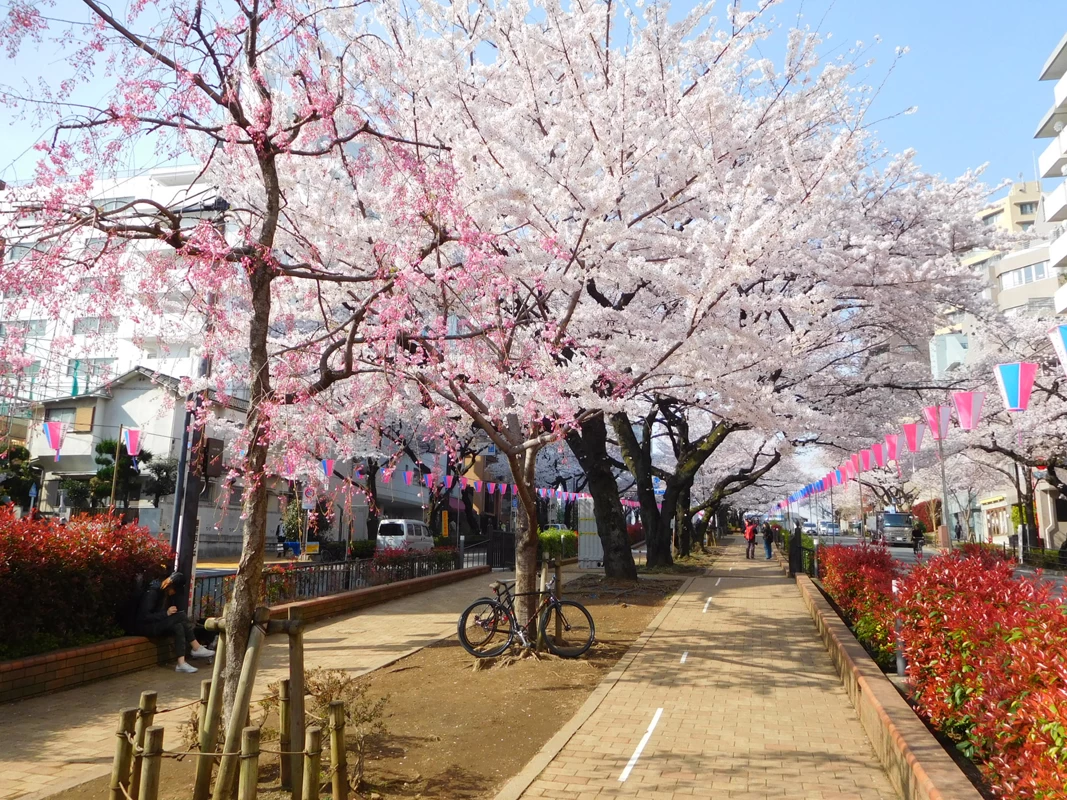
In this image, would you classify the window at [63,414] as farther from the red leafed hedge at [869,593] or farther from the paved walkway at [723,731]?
the red leafed hedge at [869,593]

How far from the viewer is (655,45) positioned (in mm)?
12031

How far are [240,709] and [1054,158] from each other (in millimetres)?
43637

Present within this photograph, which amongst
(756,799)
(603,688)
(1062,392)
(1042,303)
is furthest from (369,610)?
(1042,303)

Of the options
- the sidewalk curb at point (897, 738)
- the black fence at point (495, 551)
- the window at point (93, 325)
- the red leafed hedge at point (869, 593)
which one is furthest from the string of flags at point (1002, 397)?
the black fence at point (495, 551)

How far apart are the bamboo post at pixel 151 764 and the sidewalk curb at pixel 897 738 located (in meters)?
4.19

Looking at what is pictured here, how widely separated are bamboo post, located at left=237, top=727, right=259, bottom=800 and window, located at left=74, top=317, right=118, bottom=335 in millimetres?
4521

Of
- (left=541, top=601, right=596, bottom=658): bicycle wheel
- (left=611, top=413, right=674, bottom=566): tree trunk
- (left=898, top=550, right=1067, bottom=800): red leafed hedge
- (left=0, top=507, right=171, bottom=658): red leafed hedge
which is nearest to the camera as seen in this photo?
(left=898, top=550, right=1067, bottom=800): red leafed hedge

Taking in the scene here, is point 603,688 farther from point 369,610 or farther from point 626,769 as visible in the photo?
point 369,610

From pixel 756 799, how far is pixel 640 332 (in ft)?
25.1

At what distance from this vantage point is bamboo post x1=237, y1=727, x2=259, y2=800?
388cm

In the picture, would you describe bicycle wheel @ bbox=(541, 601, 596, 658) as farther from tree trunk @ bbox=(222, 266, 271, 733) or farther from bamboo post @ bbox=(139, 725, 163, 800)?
bamboo post @ bbox=(139, 725, 163, 800)

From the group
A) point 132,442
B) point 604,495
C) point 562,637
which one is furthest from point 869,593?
point 132,442

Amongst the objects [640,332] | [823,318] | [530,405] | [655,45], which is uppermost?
[655,45]

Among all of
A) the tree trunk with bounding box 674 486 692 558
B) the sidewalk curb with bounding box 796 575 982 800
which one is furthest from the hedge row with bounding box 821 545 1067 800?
the tree trunk with bounding box 674 486 692 558
